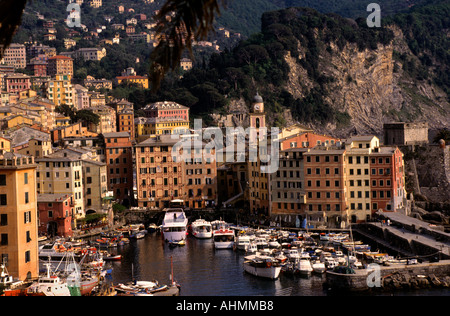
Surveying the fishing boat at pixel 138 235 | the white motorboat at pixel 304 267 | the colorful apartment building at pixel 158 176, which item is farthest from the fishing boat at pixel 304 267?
the colorful apartment building at pixel 158 176

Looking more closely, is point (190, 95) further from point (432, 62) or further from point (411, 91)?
point (432, 62)

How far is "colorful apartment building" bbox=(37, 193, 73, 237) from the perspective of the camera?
4797 centimetres

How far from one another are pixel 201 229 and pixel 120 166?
1140 cm

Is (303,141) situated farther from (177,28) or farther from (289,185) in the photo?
(177,28)

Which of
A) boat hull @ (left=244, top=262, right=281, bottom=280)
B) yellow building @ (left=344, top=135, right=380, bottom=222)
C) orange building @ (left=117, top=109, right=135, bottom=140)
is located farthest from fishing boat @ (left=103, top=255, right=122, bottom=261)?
orange building @ (left=117, top=109, right=135, bottom=140)

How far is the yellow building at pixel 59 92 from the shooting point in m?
96.6

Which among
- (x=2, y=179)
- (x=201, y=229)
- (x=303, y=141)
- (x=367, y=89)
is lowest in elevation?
(x=201, y=229)

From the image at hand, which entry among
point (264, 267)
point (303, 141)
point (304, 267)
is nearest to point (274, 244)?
point (304, 267)

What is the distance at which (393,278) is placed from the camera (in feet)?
111

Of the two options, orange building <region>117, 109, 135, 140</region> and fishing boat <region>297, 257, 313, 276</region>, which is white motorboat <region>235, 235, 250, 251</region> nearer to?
fishing boat <region>297, 257, 313, 276</region>

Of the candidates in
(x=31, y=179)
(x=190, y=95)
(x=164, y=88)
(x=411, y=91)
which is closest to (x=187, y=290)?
(x=31, y=179)

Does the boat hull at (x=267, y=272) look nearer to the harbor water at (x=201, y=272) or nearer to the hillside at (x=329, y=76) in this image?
A: the harbor water at (x=201, y=272)

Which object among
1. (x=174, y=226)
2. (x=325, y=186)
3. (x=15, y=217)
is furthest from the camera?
(x=325, y=186)

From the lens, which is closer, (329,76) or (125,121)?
(125,121)
